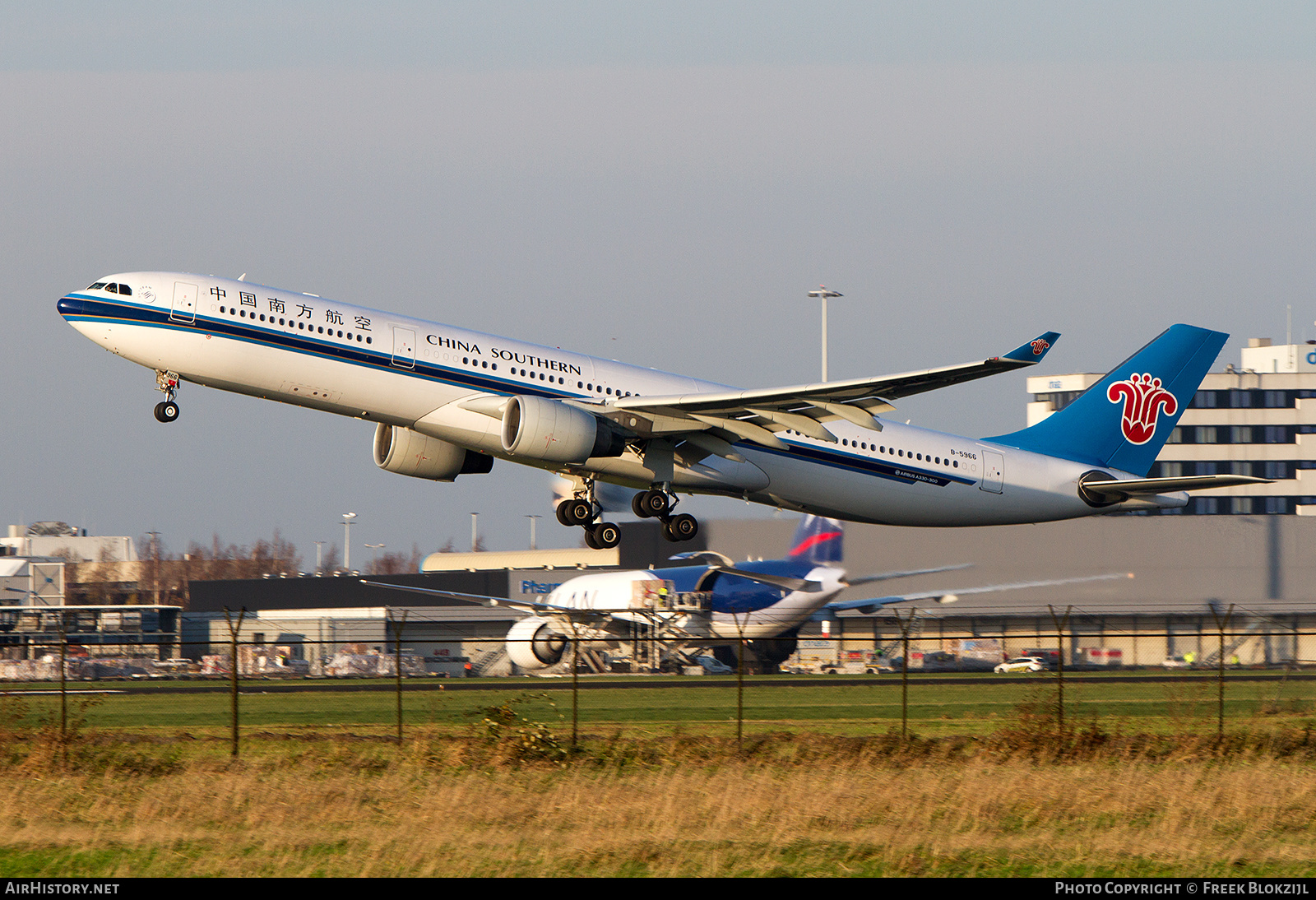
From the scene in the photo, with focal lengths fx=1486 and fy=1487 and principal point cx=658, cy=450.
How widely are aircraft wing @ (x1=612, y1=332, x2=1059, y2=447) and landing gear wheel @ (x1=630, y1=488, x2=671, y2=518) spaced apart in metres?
1.63

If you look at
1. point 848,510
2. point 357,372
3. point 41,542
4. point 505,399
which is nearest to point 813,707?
point 848,510

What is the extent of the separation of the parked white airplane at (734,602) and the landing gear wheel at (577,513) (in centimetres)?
1285

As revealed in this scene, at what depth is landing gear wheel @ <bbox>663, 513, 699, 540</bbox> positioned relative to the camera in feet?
117

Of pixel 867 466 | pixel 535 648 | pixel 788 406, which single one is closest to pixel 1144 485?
pixel 867 466

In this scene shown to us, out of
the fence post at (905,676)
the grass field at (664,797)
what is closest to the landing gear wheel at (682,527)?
the grass field at (664,797)

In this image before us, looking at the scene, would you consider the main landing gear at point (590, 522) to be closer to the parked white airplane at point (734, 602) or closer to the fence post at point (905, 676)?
the fence post at point (905, 676)

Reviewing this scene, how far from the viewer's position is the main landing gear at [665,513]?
3541 centimetres

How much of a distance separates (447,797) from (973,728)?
1409 centimetres

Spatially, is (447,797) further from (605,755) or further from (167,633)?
(167,633)

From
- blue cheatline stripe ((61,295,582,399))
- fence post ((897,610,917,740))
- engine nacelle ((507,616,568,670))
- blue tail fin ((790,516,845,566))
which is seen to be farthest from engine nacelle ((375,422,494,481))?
blue tail fin ((790,516,845,566))

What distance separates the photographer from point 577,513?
35.6 m

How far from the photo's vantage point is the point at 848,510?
37125 mm

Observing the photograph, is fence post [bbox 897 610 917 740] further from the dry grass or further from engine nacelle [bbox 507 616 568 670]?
engine nacelle [bbox 507 616 568 670]
